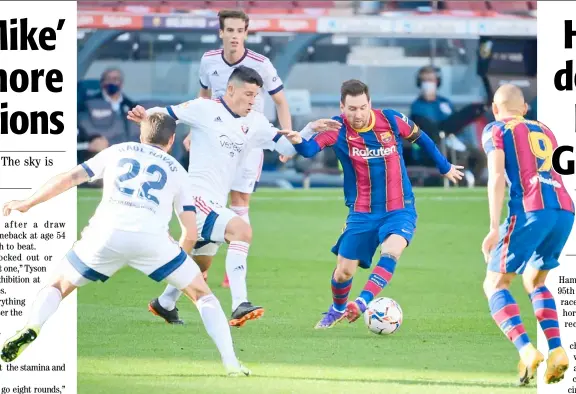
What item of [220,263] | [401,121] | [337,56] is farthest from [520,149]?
[337,56]

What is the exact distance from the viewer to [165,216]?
8219 mm

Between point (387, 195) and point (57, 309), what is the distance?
280cm

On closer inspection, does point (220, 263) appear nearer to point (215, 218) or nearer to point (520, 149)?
point (215, 218)

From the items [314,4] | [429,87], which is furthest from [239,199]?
[314,4]

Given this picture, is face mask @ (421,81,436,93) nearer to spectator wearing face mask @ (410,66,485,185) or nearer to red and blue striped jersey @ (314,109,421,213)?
spectator wearing face mask @ (410,66,485,185)

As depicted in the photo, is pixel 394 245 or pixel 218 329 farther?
pixel 394 245

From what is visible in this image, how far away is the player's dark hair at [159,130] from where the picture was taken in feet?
27.1

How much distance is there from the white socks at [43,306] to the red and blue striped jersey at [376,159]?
279 cm

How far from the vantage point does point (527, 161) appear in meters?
8.19

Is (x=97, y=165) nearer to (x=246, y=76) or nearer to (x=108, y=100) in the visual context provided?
(x=246, y=76)

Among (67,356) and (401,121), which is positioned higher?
(401,121)

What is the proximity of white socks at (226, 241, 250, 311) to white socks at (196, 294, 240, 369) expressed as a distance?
163cm

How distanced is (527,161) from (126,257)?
244cm

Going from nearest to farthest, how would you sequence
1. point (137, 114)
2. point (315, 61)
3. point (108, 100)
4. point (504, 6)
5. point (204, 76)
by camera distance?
point (137, 114)
point (204, 76)
point (108, 100)
point (315, 61)
point (504, 6)
